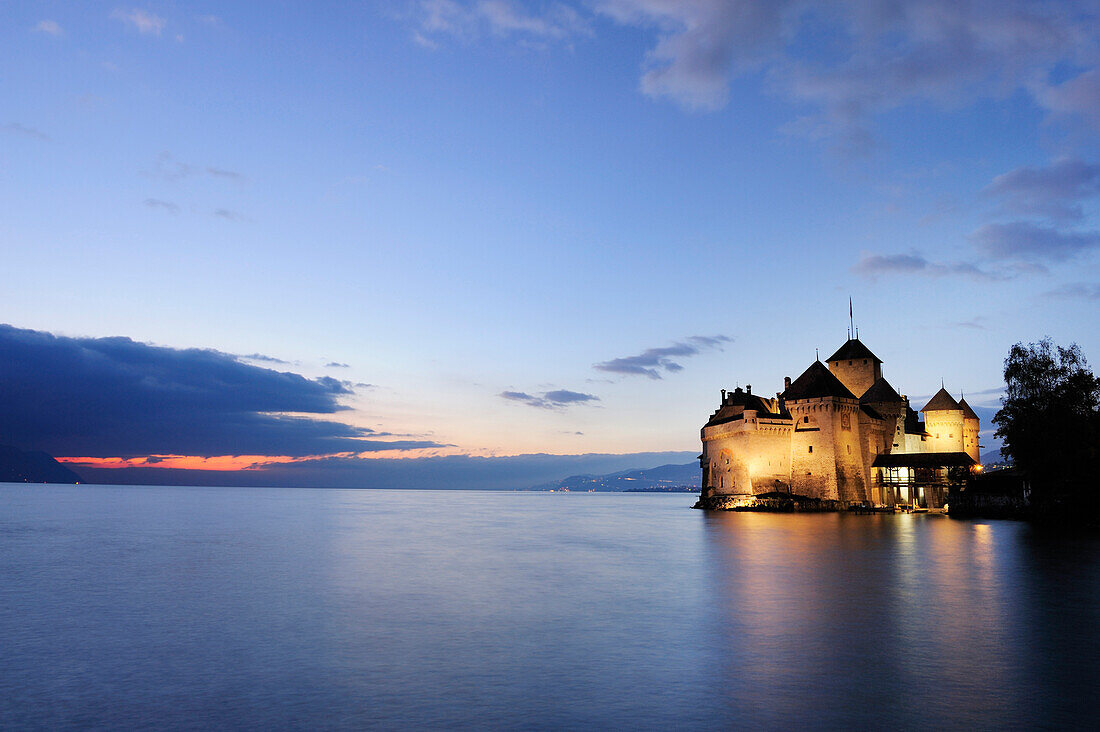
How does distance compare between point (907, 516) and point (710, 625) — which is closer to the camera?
point (710, 625)

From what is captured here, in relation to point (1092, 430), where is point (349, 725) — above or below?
below

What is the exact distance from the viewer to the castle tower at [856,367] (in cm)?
7700

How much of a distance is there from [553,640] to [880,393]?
224ft

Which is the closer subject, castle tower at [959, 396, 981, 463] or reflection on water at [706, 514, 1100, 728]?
reflection on water at [706, 514, 1100, 728]

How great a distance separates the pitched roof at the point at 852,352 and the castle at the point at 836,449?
400 cm

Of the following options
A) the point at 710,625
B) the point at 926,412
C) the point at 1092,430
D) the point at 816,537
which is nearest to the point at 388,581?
the point at 710,625

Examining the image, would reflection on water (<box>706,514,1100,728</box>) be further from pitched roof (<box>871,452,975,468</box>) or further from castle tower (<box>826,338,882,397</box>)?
castle tower (<box>826,338,882,397</box>)

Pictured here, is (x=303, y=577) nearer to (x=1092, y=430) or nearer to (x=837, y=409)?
(x=1092, y=430)

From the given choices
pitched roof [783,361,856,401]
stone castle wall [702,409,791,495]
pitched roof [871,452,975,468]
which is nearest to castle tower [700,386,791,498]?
stone castle wall [702,409,791,495]

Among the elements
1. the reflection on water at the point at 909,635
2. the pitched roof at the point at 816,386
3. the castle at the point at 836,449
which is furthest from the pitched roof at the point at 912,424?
A: the reflection on water at the point at 909,635

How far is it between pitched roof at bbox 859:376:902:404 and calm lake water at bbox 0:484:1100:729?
42758 millimetres

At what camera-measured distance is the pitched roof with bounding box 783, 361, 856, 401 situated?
68188mm

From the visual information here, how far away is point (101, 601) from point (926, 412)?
256 feet

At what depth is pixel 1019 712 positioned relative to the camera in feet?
33.9
